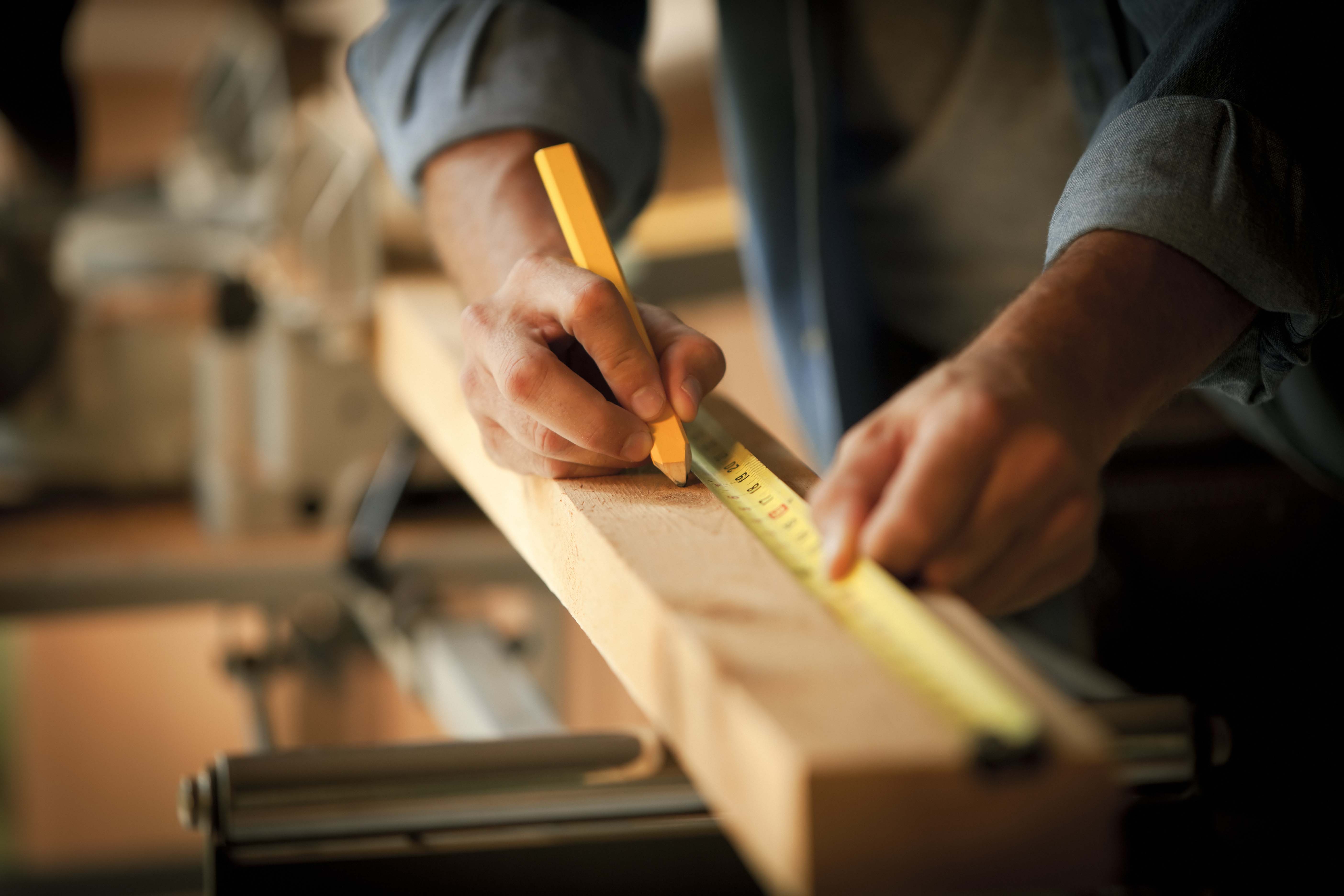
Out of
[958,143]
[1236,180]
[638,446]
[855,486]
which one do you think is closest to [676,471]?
[638,446]

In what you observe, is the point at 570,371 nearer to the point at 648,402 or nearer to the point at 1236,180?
the point at 648,402

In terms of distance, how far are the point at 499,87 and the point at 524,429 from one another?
11.1 inches

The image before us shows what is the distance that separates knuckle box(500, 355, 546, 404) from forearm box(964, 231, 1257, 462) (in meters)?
0.16

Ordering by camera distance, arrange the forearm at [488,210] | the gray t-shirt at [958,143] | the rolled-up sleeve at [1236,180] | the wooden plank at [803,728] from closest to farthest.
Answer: the wooden plank at [803,728]
the rolled-up sleeve at [1236,180]
the forearm at [488,210]
the gray t-shirt at [958,143]

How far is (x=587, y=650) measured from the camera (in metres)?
1.90

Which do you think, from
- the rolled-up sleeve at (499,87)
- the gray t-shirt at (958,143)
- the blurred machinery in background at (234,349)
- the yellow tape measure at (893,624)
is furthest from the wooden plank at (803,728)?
the blurred machinery in background at (234,349)

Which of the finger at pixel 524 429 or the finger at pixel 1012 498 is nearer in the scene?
the finger at pixel 1012 498

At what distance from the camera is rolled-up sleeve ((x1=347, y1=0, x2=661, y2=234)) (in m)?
0.62

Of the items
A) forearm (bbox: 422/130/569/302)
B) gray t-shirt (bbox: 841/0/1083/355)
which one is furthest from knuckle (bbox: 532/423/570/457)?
gray t-shirt (bbox: 841/0/1083/355)

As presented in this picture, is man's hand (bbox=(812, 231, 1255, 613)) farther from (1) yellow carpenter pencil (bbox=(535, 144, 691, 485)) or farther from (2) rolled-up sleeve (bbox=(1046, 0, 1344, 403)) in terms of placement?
(1) yellow carpenter pencil (bbox=(535, 144, 691, 485))

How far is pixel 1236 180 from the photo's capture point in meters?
0.38

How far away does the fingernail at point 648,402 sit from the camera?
0.41 metres

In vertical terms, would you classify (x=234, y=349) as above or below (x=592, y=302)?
above

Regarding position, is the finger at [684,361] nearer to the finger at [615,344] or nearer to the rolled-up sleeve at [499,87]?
the finger at [615,344]
